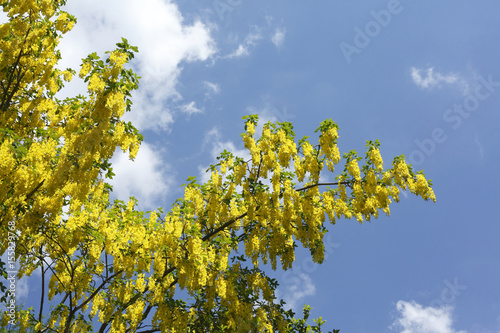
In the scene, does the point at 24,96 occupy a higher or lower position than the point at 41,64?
lower

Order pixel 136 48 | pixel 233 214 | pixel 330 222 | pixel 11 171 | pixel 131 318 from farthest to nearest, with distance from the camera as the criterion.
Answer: pixel 330 222 < pixel 233 214 < pixel 131 318 < pixel 136 48 < pixel 11 171

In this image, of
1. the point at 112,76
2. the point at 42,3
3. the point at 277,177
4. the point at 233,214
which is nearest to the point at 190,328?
the point at 233,214

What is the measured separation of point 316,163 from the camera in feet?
26.0

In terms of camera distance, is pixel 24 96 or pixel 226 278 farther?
pixel 24 96

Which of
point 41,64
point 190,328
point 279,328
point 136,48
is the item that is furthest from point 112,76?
point 279,328

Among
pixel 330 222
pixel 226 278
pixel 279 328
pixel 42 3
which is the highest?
pixel 42 3

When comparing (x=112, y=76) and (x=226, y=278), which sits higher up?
(x=112, y=76)

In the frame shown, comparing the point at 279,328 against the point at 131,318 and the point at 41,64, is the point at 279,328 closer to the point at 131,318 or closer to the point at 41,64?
the point at 131,318

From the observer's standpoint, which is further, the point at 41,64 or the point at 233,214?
the point at 41,64

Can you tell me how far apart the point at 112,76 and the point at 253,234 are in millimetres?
4442

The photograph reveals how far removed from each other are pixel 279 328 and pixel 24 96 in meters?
8.06

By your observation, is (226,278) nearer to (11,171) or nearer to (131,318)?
(131,318)

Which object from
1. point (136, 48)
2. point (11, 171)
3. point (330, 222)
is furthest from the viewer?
point (330, 222)

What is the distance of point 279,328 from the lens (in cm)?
782
